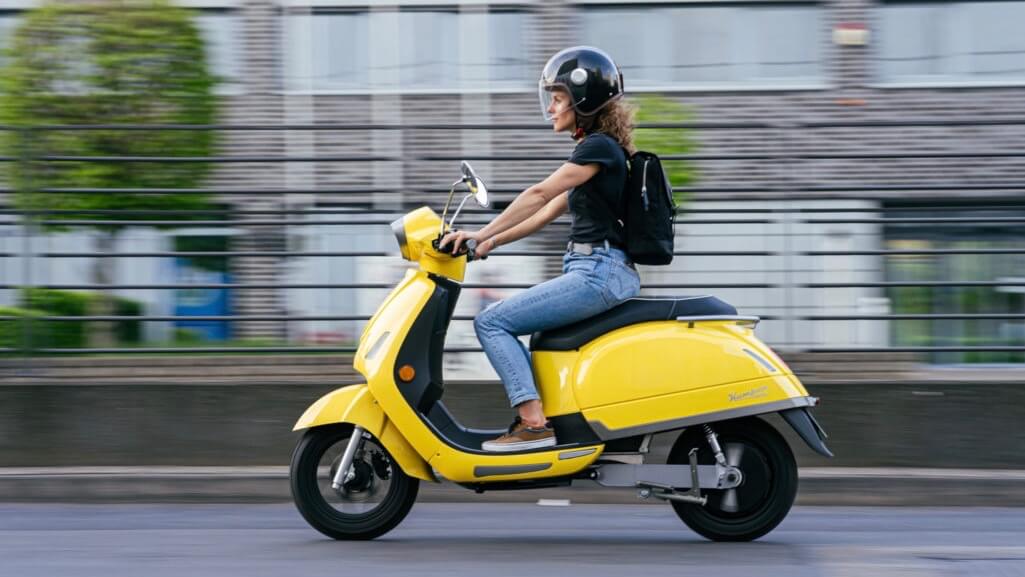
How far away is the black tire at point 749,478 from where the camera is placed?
5.96 metres

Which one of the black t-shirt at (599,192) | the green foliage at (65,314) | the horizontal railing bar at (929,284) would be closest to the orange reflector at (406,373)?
the black t-shirt at (599,192)

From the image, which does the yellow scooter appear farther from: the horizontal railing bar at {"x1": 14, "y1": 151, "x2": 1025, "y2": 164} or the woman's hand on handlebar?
the horizontal railing bar at {"x1": 14, "y1": 151, "x2": 1025, "y2": 164}

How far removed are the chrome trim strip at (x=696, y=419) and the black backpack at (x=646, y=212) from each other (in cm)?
65

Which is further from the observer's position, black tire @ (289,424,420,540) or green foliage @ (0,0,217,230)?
green foliage @ (0,0,217,230)

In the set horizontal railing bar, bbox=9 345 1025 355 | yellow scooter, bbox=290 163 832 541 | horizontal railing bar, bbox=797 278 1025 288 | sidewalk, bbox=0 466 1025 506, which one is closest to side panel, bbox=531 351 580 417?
yellow scooter, bbox=290 163 832 541

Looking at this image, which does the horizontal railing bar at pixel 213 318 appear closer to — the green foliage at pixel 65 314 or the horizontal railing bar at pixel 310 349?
the green foliage at pixel 65 314

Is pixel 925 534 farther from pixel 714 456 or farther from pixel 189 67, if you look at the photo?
pixel 189 67

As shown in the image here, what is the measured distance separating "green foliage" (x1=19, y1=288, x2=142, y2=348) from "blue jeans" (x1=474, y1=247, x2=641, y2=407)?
138 inches

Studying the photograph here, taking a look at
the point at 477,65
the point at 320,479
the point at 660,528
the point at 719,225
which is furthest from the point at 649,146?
the point at 477,65

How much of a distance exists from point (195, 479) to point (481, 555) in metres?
2.60

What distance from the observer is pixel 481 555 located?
580cm

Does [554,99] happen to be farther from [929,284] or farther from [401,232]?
[929,284]

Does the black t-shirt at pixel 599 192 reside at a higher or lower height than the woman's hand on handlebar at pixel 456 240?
higher

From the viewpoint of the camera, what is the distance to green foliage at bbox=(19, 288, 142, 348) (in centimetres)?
865
